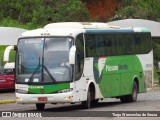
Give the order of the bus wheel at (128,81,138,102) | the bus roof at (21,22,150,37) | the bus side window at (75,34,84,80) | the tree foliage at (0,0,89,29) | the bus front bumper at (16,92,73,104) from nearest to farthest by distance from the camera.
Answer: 1. the bus front bumper at (16,92,73,104)
2. the bus side window at (75,34,84,80)
3. the bus roof at (21,22,150,37)
4. the bus wheel at (128,81,138,102)
5. the tree foliage at (0,0,89,29)

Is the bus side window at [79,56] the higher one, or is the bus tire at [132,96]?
the bus side window at [79,56]

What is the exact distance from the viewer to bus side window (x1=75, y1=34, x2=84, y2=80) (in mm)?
26894

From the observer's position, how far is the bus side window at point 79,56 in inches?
1059

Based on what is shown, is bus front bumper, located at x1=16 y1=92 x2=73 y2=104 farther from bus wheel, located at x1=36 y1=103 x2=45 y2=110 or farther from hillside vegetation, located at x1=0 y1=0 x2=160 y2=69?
hillside vegetation, located at x1=0 y1=0 x2=160 y2=69

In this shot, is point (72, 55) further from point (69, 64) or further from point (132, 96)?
point (132, 96)

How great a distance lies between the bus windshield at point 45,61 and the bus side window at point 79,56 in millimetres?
440

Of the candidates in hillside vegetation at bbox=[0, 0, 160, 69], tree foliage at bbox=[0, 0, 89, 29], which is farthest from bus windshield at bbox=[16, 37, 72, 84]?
tree foliage at bbox=[0, 0, 89, 29]

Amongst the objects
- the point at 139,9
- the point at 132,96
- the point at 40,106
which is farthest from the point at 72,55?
the point at 139,9

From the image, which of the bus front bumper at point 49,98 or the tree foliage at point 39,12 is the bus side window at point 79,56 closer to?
the bus front bumper at point 49,98

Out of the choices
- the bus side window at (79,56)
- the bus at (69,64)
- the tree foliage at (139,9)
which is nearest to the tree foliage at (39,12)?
the tree foliage at (139,9)

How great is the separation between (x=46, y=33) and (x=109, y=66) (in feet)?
14.0

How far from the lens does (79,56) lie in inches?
1067

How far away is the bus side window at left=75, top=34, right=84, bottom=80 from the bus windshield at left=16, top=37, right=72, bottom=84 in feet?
1.44

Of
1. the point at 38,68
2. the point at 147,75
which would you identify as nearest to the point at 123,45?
the point at 147,75
